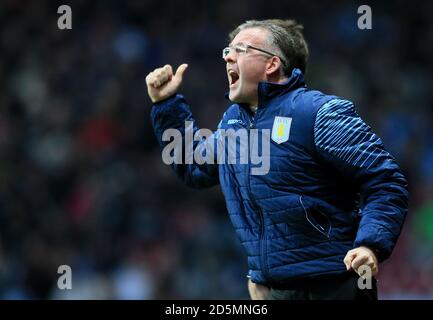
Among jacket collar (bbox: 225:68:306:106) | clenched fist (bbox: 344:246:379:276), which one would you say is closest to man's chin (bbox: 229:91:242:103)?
jacket collar (bbox: 225:68:306:106)

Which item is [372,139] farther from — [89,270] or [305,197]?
[89,270]

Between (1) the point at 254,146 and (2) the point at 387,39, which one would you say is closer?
(1) the point at 254,146

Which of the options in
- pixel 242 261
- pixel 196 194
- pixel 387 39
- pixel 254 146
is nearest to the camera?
pixel 254 146

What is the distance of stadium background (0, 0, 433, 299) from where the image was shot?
28.2ft

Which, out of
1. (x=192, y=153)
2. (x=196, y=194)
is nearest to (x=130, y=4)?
(x=196, y=194)

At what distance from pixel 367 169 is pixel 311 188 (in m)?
0.26

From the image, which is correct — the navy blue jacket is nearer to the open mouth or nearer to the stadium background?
the open mouth

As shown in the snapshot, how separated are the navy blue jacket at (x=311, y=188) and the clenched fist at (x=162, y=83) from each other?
58cm

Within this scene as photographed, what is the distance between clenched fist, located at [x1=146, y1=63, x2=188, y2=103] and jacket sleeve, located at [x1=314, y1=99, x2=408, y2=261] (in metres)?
0.90

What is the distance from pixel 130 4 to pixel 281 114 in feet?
24.8

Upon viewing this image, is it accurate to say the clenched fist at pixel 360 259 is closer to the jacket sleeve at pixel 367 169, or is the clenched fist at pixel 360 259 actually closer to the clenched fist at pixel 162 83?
the jacket sleeve at pixel 367 169

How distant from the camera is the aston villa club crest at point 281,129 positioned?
3.81 meters

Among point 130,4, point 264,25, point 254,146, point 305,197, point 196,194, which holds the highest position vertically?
point 130,4

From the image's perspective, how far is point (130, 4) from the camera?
36.6 ft
